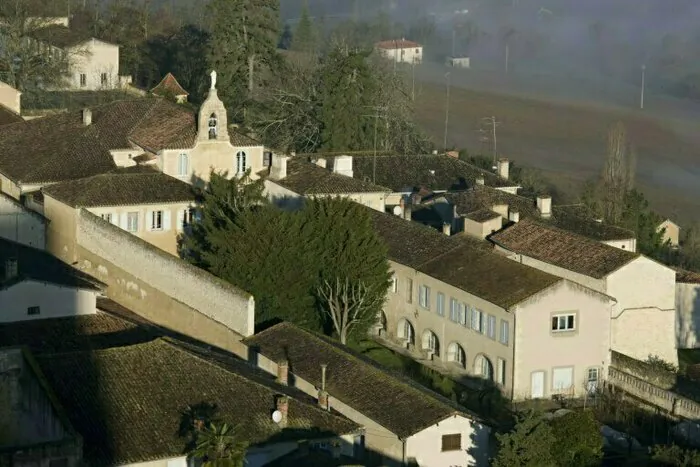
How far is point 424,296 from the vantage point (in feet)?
155

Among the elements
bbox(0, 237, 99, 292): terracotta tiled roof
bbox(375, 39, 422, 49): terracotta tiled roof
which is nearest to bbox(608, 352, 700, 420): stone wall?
bbox(0, 237, 99, 292): terracotta tiled roof

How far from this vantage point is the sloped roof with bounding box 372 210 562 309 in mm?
43938

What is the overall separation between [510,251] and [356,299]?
4931 mm

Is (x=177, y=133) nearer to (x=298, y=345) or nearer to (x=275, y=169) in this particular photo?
(x=275, y=169)

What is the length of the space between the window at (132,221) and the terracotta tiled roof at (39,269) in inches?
87.7

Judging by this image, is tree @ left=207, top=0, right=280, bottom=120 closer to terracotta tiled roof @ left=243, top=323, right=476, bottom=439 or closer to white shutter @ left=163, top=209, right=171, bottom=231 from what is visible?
white shutter @ left=163, top=209, right=171, bottom=231

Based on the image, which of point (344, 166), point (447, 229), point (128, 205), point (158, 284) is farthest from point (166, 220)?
point (344, 166)

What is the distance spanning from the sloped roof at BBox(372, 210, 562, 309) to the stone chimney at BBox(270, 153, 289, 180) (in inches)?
158

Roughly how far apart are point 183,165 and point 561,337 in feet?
52.1

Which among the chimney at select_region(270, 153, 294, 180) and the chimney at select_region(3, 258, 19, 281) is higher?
the chimney at select_region(270, 153, 294, 180)

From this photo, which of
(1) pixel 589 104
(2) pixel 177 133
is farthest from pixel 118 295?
(1) pixel 589 104

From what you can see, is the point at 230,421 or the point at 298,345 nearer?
the point at 230,421

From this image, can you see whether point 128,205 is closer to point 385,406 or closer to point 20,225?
point 20,225

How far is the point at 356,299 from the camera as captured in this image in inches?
1827
